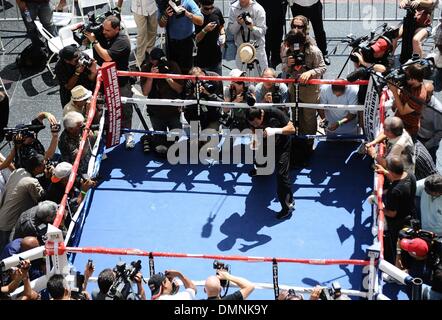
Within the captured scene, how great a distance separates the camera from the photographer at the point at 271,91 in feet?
32.7

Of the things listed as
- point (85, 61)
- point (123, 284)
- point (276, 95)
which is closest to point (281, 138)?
point (276, 95)

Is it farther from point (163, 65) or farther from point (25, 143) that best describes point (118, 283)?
point (163, 65)

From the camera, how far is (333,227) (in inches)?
365

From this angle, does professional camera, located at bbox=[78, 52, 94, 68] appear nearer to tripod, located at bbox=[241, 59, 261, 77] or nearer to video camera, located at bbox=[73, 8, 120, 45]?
video camera, located at bbox=[73, 8, 120, 45]

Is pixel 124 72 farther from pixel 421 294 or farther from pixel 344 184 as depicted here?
pixel 421 294

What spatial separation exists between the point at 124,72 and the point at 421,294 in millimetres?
4637

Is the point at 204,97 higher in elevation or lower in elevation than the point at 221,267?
higher

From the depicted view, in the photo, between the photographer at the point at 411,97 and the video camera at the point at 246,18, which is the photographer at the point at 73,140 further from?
the photographer at the point at 411,97

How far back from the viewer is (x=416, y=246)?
786 cm

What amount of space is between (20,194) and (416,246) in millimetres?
4128

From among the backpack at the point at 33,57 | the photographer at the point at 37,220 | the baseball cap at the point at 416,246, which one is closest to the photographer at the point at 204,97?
the photographer at the point at 37,220

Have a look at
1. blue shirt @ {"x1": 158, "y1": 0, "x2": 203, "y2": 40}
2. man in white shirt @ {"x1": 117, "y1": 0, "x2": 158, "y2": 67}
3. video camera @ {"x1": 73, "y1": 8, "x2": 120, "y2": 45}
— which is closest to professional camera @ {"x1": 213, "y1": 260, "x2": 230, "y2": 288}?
video camera @ {"x1": 73, "y1": 8, "x2": 120, "y2": 45}
